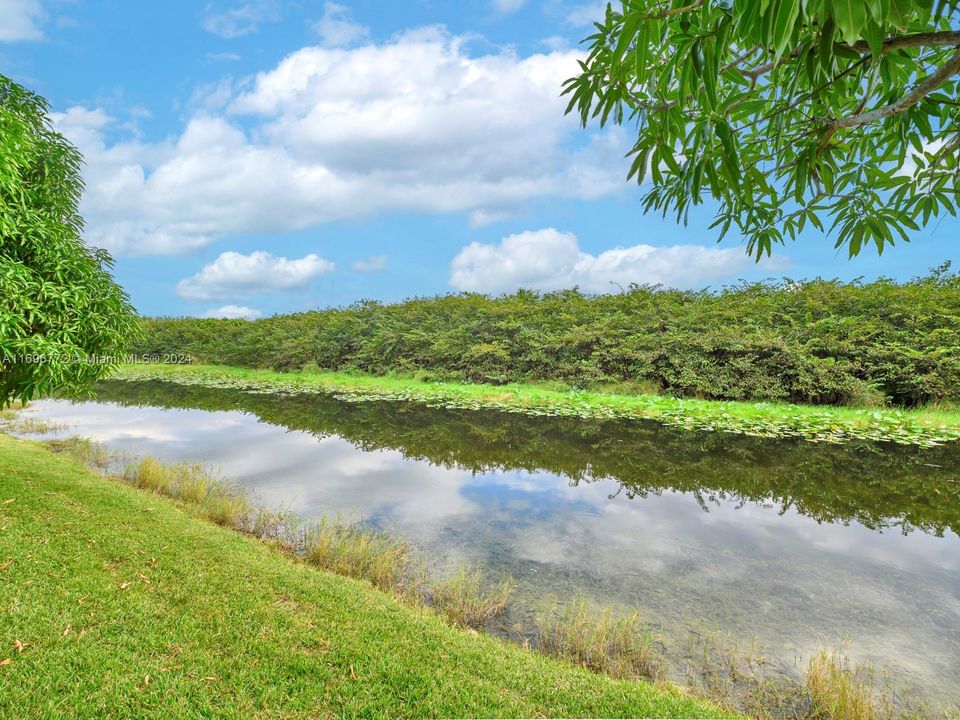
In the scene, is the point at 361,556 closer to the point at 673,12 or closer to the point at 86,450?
the point at 673,12

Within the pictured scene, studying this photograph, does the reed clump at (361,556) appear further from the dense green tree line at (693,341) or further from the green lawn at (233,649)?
the dense green tree line at (693,341)

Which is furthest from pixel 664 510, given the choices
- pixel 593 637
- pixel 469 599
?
pixel 469 599

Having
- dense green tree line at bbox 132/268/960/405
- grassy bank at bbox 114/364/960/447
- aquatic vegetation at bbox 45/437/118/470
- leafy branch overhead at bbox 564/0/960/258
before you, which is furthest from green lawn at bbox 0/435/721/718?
dense green tree line at bbox 132/268/960/405

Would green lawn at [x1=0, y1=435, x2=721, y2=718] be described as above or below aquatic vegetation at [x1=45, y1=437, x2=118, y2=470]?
above

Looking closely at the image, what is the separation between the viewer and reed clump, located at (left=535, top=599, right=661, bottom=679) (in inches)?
125

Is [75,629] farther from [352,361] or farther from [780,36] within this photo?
[352,361]

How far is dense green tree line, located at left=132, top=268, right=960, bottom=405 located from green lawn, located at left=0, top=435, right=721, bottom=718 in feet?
31.9

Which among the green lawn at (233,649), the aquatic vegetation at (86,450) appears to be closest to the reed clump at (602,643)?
the green lawn at (233,649)

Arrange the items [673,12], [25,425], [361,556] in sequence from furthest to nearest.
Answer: [25,425] < [361,556] < [673,12]

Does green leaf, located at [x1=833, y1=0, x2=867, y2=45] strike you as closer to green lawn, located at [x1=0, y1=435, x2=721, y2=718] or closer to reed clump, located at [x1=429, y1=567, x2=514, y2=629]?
green lawn, located at [x1=0, y1=435, x2=721, y2=718]

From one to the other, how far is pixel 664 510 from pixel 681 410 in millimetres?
6564

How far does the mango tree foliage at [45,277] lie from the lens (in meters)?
4.53

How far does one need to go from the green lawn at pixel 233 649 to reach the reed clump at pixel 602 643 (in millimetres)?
267

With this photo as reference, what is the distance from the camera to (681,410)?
12.2 meters
